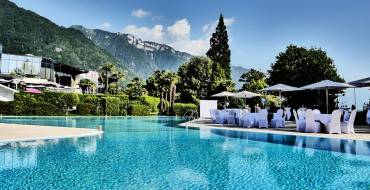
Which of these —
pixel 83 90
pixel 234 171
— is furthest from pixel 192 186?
pixel 83 90

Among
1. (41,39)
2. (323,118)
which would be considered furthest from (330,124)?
(41,39)

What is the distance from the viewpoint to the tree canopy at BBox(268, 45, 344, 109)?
113ft

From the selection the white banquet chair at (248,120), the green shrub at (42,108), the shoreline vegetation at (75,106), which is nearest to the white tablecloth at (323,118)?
the white banquet chair at (248,120)

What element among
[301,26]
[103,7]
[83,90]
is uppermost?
[103,7]

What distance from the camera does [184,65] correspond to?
163ft

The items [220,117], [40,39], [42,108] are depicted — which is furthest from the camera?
[40,39]

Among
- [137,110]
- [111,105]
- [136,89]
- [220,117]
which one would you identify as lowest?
[220,117]

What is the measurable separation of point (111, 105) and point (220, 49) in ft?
79.5

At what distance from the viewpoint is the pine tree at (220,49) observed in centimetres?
5128

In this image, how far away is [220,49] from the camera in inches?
2058

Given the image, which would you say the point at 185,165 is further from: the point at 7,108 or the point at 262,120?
the point at 7,108

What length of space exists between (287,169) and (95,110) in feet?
91.9

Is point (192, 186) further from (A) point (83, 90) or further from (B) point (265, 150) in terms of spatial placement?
(A) point (83, 90)

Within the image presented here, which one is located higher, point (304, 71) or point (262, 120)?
point (304, 71)
